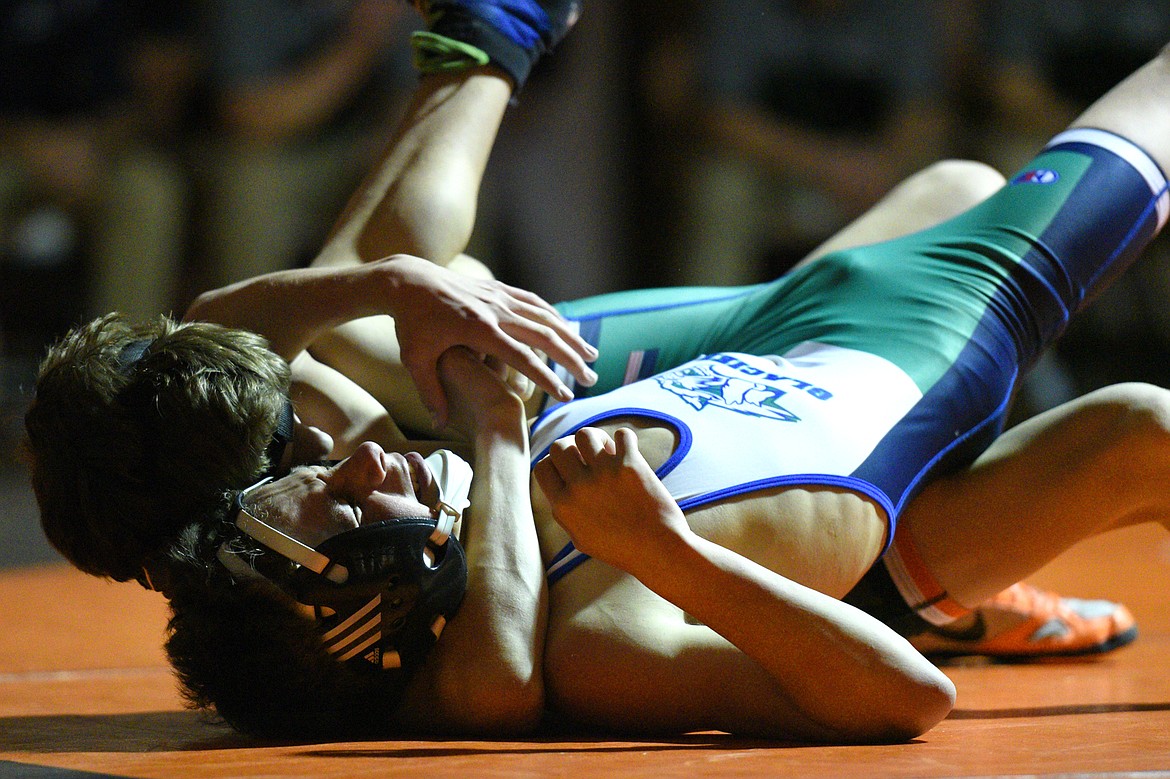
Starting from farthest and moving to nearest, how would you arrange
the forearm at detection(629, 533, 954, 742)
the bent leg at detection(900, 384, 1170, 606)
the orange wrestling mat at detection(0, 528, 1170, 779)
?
the bent leg at detection(900, 384, 1170, 606) → the forearm at detection(629, 533, 954, 742) → the orange wrestling mat at detection(0, 528, 1170, 779)

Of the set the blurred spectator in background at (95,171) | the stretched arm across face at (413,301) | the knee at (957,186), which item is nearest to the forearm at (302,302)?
the stretched arm across face at (413,301)

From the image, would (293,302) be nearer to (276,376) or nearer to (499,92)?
(276,376)

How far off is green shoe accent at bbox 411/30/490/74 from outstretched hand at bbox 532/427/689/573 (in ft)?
2.69

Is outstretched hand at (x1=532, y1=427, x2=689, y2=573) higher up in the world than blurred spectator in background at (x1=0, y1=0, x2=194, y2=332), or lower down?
higher up

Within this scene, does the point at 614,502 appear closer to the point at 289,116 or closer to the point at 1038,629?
the point at 1038,629

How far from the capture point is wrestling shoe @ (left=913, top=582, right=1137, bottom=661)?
6.10 feet

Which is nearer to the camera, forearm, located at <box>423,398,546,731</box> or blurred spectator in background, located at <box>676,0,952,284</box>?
forearm, located at <box>423,398,546,731</box>

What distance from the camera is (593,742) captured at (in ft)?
3.97

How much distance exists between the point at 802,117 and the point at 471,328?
4435mm

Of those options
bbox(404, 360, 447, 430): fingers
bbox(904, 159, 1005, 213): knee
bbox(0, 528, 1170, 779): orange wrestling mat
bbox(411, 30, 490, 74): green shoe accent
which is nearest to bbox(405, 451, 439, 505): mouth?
bbox(404, 360, 447, 430): fingers

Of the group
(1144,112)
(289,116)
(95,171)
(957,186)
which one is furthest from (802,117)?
(1144,112)

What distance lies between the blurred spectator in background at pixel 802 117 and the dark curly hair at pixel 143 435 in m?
4.47

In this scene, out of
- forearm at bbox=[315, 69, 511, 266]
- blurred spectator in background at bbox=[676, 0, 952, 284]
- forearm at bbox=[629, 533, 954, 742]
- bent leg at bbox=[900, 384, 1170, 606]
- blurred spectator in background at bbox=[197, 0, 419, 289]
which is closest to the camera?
Answer: forearm at bbox=[629, 533, 954, 742]

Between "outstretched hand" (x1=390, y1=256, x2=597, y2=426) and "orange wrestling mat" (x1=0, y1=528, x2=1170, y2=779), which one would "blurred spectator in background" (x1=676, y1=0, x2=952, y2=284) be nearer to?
"orange wrestling mat" (x1=0, y1=528, x2=1170, y2=779)
